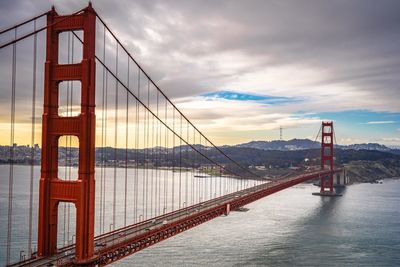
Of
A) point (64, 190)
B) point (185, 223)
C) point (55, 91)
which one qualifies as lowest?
point (185, 223)

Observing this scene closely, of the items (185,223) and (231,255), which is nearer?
(185,223)

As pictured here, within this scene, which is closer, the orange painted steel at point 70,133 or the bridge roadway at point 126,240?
the orange painted steel at point 70,133

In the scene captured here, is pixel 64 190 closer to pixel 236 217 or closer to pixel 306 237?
pixel 306 237

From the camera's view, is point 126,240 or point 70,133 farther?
point 126,240

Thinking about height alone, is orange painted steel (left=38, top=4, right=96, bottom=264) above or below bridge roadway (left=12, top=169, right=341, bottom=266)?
above

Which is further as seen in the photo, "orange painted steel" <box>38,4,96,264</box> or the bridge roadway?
the bridge roadway

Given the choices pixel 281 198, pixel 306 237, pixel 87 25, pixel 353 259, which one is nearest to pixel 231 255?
pixel 353 259

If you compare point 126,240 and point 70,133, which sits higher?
point 70,133

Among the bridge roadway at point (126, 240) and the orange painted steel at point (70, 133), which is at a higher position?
the orange painted steel at point (70, 133)
